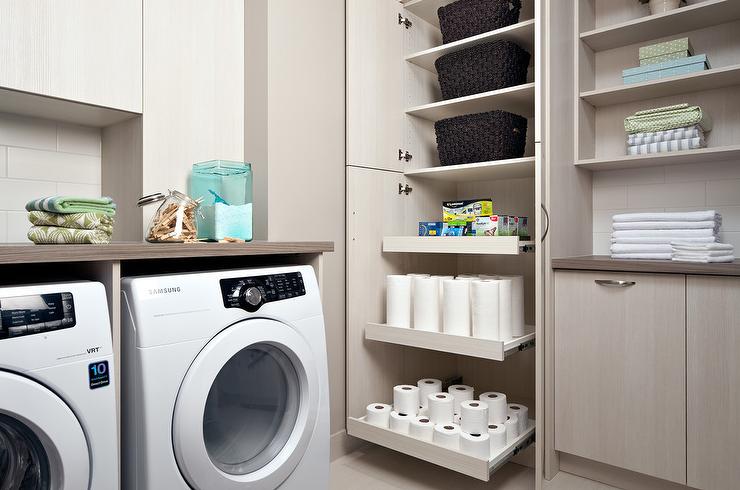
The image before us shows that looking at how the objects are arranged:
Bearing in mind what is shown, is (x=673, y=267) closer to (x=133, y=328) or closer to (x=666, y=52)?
(x=666, y=52)

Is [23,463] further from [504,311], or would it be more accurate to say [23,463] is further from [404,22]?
[404,22]

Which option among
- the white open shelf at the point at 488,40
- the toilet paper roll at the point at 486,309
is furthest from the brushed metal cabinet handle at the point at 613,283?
the white open shelf at the point at 488,40

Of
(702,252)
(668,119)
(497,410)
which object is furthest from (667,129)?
(497,410)

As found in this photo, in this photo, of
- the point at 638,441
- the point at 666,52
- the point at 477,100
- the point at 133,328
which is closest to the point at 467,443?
the point at 638,441

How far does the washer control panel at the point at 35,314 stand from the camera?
96 cm

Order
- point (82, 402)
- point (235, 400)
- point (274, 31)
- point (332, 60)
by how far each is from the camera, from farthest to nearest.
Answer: point (332, 60) → point (274, 31) → point (235, 400) → point (82, 402)

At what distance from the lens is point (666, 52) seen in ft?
6.88

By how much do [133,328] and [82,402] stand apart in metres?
0.19

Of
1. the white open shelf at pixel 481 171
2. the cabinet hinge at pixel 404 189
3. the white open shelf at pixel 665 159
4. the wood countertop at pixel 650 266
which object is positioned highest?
the white open shelf at pixel 665 159

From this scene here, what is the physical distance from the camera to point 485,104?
2.44m

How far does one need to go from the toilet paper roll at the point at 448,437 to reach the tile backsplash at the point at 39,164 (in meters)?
1.59

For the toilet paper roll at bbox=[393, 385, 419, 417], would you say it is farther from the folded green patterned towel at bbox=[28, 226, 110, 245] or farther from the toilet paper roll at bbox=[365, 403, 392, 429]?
the folded green patterned towel at bbox=[28, 226, 110, 245]

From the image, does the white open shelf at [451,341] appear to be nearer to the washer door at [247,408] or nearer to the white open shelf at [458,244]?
the white open shelf at [458,244]

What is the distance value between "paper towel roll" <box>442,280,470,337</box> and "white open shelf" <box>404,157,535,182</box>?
1.81 feet
